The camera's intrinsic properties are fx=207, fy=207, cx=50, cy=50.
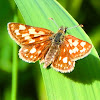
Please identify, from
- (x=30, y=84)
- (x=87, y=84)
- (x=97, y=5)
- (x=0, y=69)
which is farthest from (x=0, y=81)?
(x=97, y=5)

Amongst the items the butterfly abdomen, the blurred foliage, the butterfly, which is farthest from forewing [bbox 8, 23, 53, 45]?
the blurred foliage

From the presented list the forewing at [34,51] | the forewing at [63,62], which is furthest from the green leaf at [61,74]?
the forewing at [34,51]

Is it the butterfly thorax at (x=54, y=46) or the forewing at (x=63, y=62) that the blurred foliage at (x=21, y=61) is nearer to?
the butterfly thorax at (x=54, y=46)

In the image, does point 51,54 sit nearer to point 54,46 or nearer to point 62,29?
point 54,46

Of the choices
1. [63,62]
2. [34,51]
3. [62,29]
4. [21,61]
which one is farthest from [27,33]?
[21,61]

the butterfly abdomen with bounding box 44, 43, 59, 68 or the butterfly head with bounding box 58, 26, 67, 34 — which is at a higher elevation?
the butterfly head with bounding box 58, 26, 67, 34

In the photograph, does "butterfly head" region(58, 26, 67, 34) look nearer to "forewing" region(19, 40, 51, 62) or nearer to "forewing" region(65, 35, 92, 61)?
"forewing" region(65, 35, 92, 61)
